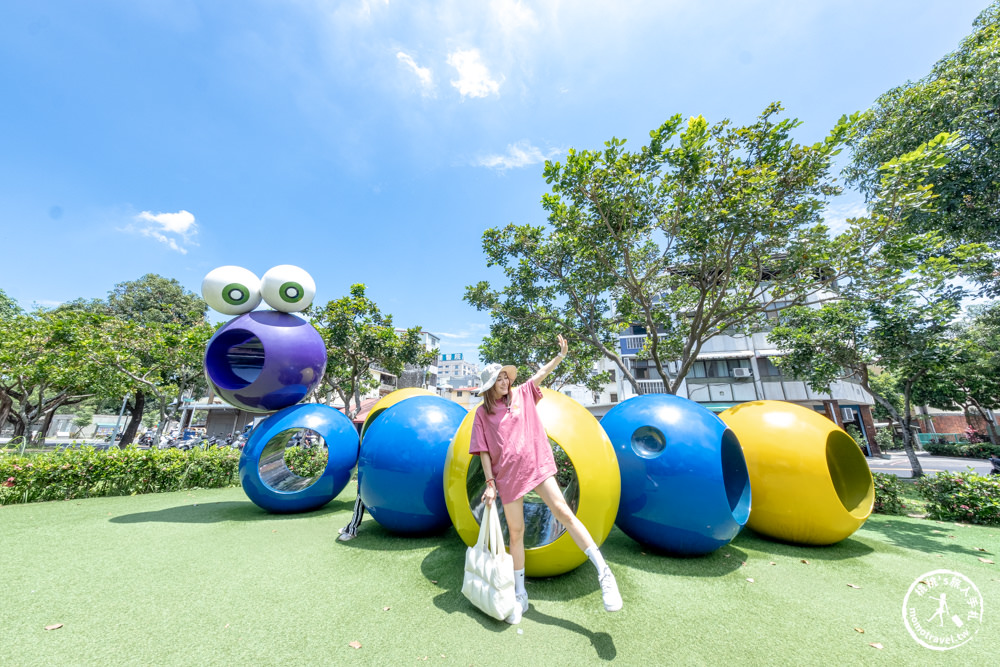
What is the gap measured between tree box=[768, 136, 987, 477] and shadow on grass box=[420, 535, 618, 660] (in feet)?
28.1

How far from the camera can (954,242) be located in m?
9.24

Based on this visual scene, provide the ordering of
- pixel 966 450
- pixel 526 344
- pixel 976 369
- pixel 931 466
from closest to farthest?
pixel 526 344 → pixel 976 369 → pixel 931 466 → pixel 966 450

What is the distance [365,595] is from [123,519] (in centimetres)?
548

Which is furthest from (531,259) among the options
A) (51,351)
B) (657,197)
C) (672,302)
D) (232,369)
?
(51,351)

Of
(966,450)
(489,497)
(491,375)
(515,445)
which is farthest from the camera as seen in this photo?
(966,450)

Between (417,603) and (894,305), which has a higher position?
(894,305)

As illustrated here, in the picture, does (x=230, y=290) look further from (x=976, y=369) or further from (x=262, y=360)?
(x=976, y=369)

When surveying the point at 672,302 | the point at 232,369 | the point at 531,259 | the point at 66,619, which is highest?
the point at 531,259

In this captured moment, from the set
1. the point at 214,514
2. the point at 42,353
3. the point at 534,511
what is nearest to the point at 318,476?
the point at 214,514

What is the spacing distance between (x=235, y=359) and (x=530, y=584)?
626cm

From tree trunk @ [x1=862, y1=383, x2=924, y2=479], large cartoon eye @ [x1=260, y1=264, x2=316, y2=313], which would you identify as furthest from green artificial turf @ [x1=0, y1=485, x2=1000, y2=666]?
tree trunk @ [x1=862, y1=383, x2=924, y2=479]

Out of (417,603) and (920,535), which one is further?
(920,535)

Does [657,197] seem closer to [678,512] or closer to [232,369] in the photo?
Answer: [678,512]

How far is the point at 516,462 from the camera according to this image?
11.0 feet
